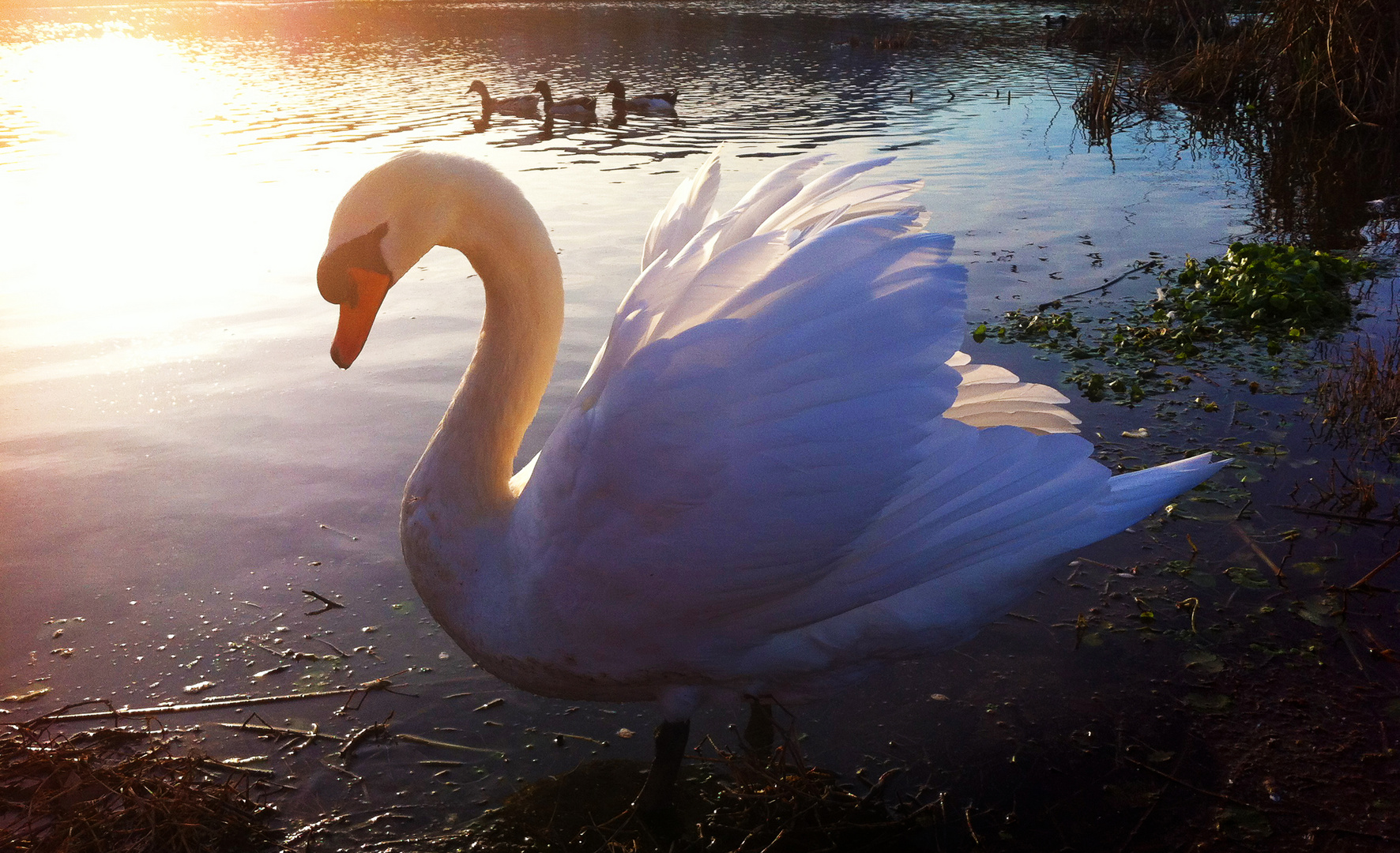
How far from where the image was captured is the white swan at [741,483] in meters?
2.52

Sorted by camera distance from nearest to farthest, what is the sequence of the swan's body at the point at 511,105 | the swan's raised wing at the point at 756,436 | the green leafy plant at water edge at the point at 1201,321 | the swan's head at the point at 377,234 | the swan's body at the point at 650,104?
the swan's raised wing at the point at 756,436
the swan's head at the point at 377,234
the green leafy plant at water edge at the point at 1201,321
the swan's body at the point at 511,105
the swan's body at the point at 650,104

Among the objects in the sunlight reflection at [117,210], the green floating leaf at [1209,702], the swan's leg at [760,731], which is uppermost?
the sunlight reflection at [117,210]

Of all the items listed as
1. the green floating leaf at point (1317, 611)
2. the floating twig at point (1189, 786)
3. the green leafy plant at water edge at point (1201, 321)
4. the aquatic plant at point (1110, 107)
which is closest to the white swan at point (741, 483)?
the floating twig at point (1189, 786)

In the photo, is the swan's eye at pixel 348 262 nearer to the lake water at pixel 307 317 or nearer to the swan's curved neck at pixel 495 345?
the swan's curved neck at pixel 495 345

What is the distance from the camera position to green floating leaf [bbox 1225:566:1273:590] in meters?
3.75

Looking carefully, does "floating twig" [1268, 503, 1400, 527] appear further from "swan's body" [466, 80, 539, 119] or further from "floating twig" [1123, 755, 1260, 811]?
"swan's body" [466, 80, 539, 119]

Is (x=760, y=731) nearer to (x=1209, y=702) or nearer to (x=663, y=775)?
(x=663, y=775)

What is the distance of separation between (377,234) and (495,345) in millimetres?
488

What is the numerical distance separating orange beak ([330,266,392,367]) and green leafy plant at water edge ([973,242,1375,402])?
3.80 meters

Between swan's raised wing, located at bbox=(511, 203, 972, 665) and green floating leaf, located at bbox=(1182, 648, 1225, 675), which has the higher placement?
swan's raised wing, located at bbox=(511, 203, 972, 665)

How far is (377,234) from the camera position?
114 inches

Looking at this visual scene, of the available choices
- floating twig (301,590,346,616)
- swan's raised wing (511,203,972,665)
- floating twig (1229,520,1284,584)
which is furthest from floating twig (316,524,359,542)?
floating twig (1229,520,1284,584)

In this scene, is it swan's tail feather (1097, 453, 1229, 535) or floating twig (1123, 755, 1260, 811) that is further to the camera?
floating twig (1123, 755, 1260, 811)

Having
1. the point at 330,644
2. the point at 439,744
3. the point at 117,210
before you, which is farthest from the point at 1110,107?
the point at 439,744
